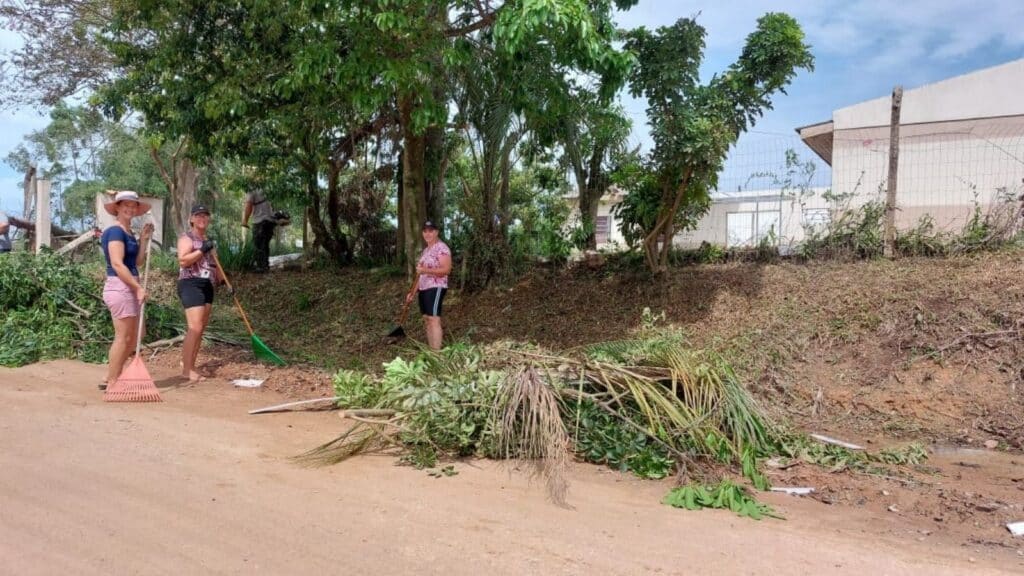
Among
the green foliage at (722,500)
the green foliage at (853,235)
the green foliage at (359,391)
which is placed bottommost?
the green foliage at (722,500)

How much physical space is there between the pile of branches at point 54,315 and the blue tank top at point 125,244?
1827mm

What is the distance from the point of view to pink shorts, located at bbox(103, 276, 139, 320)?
19.8 feet

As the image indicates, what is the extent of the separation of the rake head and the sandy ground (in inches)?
32.4

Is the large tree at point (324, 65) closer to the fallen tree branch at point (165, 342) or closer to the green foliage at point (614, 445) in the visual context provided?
the fallen tree branch at point (165, 342)

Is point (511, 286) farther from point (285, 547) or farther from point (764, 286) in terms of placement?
point (285, 547)

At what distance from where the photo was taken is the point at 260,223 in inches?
505

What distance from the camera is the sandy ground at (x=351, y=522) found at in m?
3.11

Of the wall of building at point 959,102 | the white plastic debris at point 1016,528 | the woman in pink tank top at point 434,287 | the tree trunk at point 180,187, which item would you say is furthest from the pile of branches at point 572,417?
the tree trunk at point 180,187

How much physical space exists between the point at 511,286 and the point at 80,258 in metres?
8.14

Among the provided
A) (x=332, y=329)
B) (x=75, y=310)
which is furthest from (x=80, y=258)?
(x=332, y=329)

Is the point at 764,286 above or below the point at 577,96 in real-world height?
below

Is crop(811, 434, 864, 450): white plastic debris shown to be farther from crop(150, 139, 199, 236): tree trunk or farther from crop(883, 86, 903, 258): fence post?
crop(150, 139, 199, 236): tree trunk

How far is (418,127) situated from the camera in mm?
7242

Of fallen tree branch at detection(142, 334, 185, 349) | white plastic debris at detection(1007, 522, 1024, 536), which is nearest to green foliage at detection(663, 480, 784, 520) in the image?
white plastic debris at detection(1007, 522, 1024, 536)
